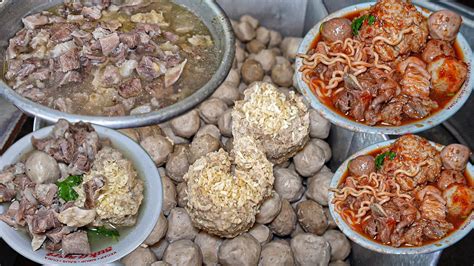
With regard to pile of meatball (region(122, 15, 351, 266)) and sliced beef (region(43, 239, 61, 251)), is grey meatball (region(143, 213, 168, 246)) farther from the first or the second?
sliced beef (region(43, 239, 61, 251))

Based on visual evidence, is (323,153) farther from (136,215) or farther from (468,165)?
(136,215)

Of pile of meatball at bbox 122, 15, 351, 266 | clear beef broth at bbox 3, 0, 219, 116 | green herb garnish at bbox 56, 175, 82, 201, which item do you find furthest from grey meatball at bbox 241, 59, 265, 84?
green herb garnish at bbox 56, 175, 82, 201

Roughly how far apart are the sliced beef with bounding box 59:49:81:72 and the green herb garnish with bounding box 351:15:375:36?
162 centimetres

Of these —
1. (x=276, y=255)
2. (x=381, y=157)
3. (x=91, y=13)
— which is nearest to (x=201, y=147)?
(x=276, y=255)

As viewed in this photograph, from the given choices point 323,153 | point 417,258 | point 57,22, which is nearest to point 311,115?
point 323,153

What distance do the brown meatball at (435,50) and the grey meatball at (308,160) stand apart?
770 millimetres

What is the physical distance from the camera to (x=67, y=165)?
252cm

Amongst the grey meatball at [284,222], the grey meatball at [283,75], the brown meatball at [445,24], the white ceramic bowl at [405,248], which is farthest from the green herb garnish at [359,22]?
the grey meatball at [284,222]

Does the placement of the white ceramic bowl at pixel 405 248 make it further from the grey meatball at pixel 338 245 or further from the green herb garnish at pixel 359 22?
the green herb garnish at pixel 359 22

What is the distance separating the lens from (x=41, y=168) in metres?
2.42

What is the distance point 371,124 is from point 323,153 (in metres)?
0.30

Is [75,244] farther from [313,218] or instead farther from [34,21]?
[34,21]

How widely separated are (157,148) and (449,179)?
1.42 metres

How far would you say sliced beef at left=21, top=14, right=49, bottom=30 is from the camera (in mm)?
3498
